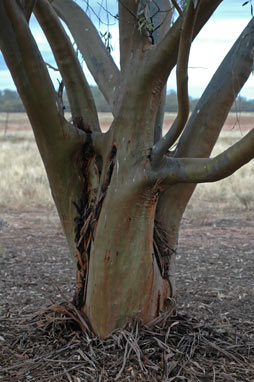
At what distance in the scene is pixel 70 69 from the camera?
3920 mm

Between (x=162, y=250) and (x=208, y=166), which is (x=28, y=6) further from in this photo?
(x=162, y=250)

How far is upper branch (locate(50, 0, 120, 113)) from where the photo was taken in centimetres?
429

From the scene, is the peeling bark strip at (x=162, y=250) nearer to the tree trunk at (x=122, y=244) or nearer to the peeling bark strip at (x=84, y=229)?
the tree trunk at (x=122, y=244)

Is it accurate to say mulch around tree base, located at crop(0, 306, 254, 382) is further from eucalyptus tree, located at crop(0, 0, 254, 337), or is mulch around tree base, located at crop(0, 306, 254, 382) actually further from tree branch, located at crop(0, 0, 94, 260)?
tree branch, located at crop(0, 0, 94, 260)

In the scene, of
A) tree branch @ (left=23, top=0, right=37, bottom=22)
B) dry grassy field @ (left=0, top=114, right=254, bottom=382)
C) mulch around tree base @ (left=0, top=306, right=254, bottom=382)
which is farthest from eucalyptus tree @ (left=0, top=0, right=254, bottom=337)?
dry grassy field @ (left=0, top=114, right=254, bottom=382)

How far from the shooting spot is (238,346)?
156 inches

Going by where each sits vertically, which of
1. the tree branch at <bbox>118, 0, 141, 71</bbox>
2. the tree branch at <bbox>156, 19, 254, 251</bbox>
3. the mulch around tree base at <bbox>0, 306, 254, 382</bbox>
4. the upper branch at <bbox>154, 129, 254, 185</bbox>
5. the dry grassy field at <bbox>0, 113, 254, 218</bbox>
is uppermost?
the tree branch at <bbox>118, 0, 141, 71</bbox>

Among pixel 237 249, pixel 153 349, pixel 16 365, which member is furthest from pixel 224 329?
pixel 237 249

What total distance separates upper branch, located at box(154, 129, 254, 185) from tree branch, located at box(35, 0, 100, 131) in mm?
848

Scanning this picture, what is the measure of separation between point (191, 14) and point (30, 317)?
2598 millimetres

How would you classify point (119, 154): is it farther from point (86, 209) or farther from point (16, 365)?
point (16, 365)

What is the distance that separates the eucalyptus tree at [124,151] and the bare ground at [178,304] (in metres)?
0.30

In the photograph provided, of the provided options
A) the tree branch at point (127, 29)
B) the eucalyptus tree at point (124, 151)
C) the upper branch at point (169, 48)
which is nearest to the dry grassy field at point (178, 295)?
the eucalyptus tree at point (124, 151)

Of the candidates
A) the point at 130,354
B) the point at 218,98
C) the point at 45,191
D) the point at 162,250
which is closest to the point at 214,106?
the point at 218,98
